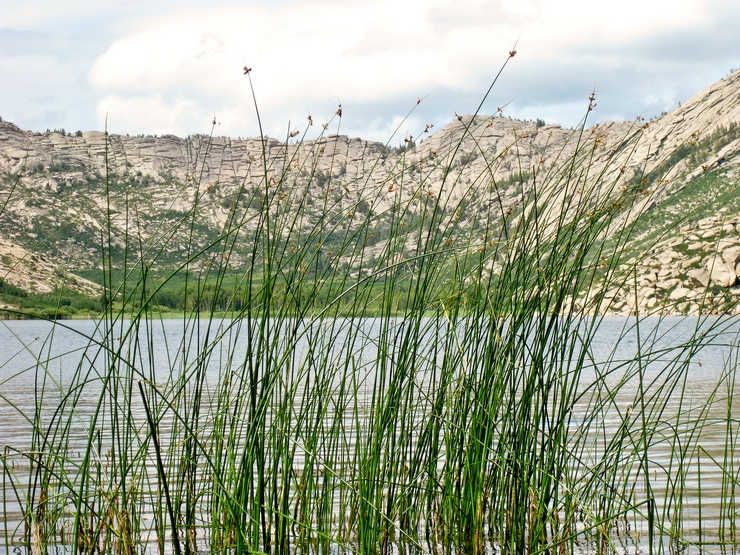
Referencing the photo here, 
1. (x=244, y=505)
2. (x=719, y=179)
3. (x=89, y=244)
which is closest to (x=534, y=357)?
(x=244, y=505)

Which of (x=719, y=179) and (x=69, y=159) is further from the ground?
(x=69, y=159)

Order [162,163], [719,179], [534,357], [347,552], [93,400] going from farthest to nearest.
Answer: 1. [162,163]
2. [719,179]
3. [93,400]
4. [347,552]
5. [534,357]

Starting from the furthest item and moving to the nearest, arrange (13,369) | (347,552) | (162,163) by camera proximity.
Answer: (162,163), (13,369), (347,552)

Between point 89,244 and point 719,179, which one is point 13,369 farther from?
point 89,244

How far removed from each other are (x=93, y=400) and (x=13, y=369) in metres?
6.55

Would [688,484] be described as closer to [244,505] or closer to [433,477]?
[433,477]

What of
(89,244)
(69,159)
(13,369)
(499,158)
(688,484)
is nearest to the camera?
(499,158)

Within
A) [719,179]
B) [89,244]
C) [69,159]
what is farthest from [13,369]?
[69,159]

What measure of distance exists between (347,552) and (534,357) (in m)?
1.16

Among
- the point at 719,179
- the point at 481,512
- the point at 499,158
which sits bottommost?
the point at 481,512

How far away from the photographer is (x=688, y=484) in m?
4.33

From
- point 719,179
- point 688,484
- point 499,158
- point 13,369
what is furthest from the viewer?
point 719,179

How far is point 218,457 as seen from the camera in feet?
8.28

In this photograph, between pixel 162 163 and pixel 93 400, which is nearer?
pixel 93 400
